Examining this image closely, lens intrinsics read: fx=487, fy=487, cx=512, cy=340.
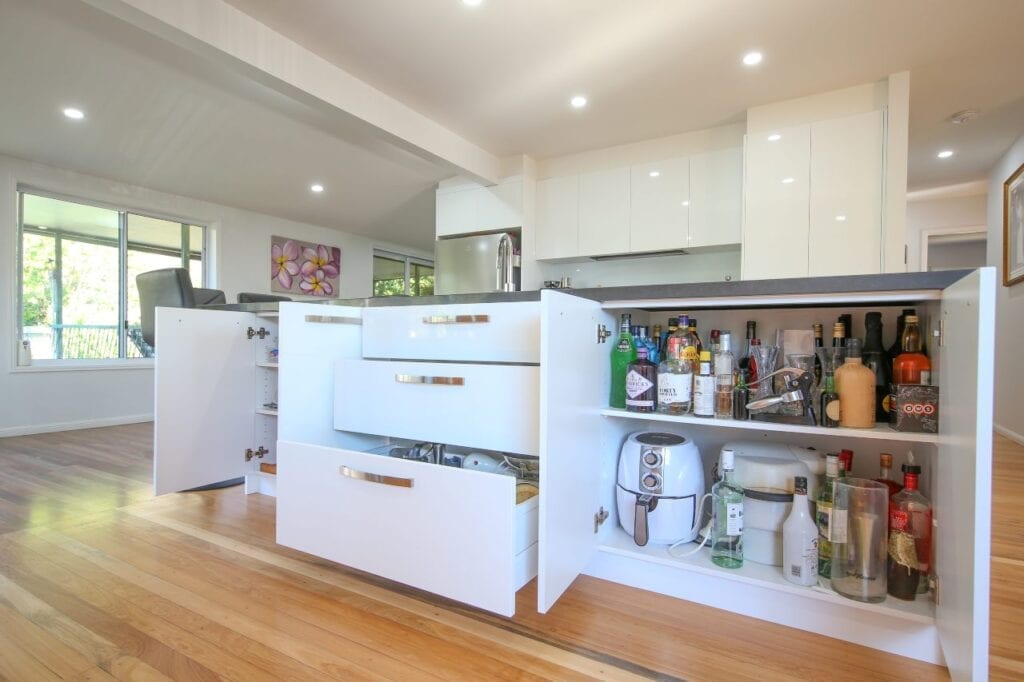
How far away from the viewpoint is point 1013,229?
368cm

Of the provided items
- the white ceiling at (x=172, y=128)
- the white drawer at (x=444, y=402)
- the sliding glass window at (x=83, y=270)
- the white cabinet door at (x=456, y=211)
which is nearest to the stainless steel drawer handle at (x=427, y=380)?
the white drawer at (x=444, y=402)

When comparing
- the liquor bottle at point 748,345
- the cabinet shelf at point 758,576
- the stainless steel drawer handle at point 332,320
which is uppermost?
the stainless steel drawer handle at point 332,320

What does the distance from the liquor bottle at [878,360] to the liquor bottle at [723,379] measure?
11.5 inches

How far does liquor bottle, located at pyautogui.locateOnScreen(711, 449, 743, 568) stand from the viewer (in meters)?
1.20

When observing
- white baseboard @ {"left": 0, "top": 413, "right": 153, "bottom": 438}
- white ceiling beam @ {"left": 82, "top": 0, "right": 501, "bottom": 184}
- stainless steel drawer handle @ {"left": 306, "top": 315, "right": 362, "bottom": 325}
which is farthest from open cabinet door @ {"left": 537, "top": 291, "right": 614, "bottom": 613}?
white baseboard @ {"left": 0, "top": 413, "right": 153, "bottom": 438}

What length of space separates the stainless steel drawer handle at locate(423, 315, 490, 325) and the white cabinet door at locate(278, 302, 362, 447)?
0.35m

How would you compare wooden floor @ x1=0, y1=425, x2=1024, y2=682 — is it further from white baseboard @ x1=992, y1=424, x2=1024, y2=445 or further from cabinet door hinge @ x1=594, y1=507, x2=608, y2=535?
white baseboard @ x1=992, y1=424, x2=1024, y2=445

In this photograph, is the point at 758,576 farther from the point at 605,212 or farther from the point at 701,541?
the point at 605,212

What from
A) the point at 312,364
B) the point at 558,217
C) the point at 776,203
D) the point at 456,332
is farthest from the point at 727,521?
the point at 558,217

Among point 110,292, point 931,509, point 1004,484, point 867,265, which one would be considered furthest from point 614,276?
point 110,292

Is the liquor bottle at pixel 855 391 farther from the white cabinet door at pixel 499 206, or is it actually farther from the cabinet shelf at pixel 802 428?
the white cabinet door at pixel 499 206

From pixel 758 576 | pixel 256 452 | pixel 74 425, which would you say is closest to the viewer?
pixel 758 576

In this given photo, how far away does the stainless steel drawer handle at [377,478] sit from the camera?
1.13 m

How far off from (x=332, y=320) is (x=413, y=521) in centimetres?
78
